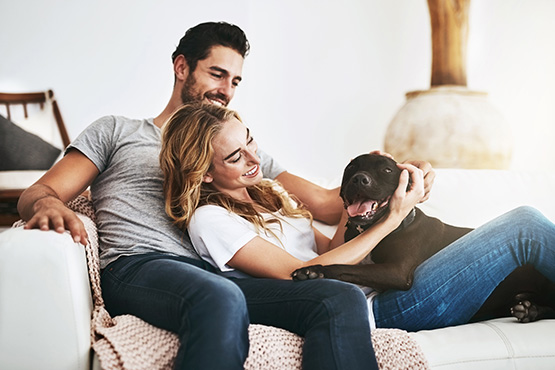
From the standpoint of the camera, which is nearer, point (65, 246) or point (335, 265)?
point (65, 246)

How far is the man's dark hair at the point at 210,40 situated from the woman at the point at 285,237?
16.1 inches

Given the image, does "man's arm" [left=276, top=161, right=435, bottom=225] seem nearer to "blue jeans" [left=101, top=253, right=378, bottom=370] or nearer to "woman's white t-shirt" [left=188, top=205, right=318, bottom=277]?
"woman's white t-shirt" [left=188, top=205, right=318, bottom=277]

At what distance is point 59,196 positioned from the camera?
54.8 inches

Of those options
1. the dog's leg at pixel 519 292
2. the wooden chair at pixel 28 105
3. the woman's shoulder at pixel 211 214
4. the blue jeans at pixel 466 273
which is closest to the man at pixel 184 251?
the woman's shoulder at pixel 211 214

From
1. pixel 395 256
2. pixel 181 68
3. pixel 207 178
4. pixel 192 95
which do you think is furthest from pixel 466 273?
pixel 181 68

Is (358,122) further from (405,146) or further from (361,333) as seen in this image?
(361,333)

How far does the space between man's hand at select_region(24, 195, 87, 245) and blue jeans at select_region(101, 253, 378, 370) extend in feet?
0.56

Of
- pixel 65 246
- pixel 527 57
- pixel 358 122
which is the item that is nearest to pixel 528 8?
pixel 527 57

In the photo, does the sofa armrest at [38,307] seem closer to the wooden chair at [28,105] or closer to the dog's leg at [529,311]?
the dog's leg at [529,311]

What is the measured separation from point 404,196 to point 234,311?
54 centimetres

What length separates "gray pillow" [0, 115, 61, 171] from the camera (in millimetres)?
3152

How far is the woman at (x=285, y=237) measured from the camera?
4.14ft

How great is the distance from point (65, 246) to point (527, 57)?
9.99 feet

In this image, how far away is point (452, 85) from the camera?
2900 mm
